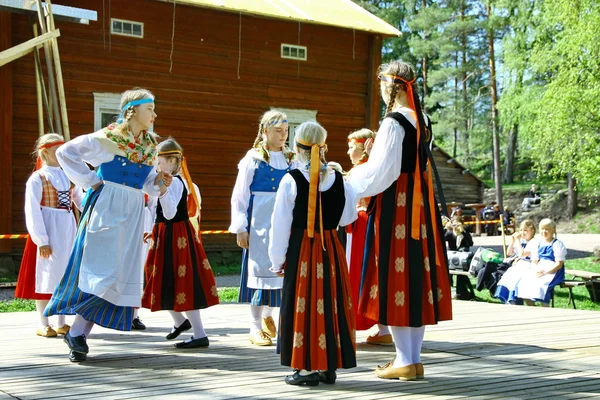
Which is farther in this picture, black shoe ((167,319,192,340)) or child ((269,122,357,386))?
black shoe ((167,319,192,340))

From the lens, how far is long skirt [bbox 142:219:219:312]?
509 centimetres

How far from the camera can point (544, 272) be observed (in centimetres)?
867

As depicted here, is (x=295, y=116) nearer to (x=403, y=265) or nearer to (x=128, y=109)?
(x=128, y=109)

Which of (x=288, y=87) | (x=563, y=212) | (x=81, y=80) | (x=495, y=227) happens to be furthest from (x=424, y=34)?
(x=81, y=80)

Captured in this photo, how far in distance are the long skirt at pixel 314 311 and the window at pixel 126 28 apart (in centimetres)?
994

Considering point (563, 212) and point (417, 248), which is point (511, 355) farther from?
point (563, 212)

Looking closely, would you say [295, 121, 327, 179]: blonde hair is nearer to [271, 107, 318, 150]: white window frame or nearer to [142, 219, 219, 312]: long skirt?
[142, 219, 219, 312]: long skirt

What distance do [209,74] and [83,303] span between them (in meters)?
9.89

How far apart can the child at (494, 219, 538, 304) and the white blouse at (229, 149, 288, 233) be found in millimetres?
4731

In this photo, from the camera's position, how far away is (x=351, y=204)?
404 cm

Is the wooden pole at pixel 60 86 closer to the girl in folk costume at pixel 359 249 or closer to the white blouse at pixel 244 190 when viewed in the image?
the white blouse at pixel 244 190

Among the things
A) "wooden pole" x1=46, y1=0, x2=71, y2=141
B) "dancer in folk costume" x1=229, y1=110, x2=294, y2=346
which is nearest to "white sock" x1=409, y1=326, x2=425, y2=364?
"dancer in folk costume" x1=229, y1=110, x2=294, y2=346

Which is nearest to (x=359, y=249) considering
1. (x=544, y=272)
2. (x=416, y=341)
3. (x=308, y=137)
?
(x=416, y=341)

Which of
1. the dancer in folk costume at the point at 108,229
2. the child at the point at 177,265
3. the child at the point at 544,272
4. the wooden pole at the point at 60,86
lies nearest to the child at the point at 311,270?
the dancer in folk costume at the point at 108,229
